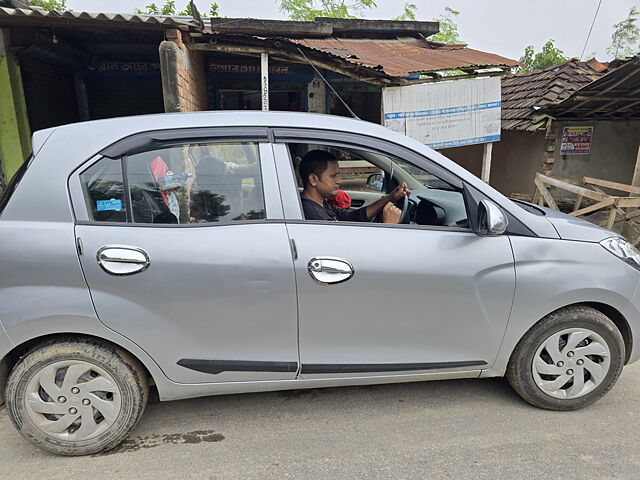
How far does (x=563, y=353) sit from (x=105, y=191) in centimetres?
267

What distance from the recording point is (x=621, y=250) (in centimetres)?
248

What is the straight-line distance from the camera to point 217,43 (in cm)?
571

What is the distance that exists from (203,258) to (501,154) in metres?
10.9

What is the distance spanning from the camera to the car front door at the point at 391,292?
84.7 inches

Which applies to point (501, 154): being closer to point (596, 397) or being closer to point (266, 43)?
point (266, 43)

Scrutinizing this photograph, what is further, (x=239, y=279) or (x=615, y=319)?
(x=615, y=319)

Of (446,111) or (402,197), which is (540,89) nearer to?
(446,111)

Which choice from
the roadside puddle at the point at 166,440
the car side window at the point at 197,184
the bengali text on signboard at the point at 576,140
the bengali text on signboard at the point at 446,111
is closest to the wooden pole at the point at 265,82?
the bengali text on signboard at the point at 446,111

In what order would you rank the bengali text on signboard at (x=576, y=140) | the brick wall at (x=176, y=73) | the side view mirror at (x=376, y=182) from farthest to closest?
the bengali text on signboard at (x=576, y=140), the brick wall at (x=176, y=73), the side view mirror at (x=376, y=182)

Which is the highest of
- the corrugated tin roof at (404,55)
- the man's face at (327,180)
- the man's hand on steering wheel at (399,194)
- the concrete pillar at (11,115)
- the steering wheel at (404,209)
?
the corrugated tin roof at (404,55)

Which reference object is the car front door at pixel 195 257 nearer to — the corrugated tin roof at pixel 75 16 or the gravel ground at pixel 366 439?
the gravel ground at pixel 366 439

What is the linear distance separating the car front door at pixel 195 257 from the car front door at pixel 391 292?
0.36 ft

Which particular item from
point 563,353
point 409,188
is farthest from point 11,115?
point 563,353

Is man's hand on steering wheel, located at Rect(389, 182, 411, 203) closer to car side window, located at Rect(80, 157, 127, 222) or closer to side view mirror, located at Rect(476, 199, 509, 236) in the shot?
side view mirror, located at Rect(476, 199, 509, 236)
